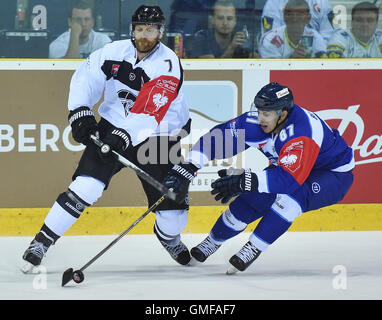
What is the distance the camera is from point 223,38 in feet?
18.3

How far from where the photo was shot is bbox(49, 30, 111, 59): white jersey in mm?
5414

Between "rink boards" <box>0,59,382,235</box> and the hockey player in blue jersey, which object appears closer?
the hockey player in blue jersey

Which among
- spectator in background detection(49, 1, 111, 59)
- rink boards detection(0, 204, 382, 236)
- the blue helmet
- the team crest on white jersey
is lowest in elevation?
rink boards detection(0, 204, 382, 236)

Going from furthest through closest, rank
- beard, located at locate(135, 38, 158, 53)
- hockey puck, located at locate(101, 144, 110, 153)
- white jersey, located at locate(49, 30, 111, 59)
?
white jersey, located at locate(49, 30, 111, 59)
beard, located at locate(135, 38, 158, 53)
hockey puck, located at locate(101, 144, 110, 153)

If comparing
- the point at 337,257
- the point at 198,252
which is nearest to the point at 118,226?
the point at 198,252

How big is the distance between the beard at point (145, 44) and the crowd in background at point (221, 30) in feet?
3.57

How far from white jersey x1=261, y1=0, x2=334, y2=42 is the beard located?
1.37 m

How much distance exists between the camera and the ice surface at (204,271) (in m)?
3.86

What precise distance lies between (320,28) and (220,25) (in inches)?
24.0

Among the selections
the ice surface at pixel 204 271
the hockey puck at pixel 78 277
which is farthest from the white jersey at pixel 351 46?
the hockey puck at pixel 78 277

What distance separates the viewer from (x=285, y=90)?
166 inches

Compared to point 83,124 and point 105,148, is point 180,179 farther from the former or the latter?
point 83,124

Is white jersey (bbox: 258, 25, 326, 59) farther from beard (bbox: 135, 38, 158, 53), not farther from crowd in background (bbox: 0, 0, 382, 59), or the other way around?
beard (bbox: 135, 38, 158, 53)

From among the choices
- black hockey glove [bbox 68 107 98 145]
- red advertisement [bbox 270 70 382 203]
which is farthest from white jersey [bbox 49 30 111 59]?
black hockey glove [bbox 68 107 98 145]
